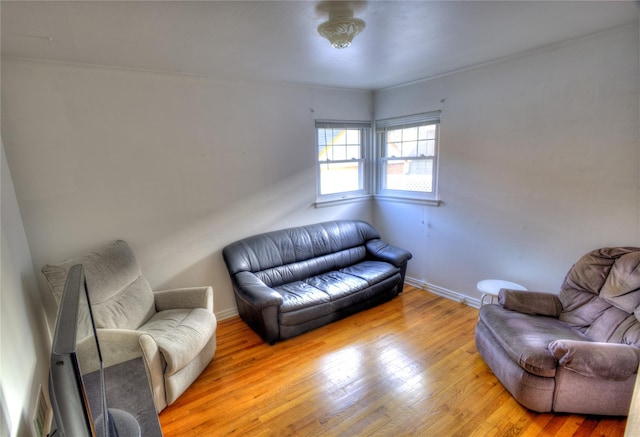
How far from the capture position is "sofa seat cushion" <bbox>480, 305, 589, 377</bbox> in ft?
6.44

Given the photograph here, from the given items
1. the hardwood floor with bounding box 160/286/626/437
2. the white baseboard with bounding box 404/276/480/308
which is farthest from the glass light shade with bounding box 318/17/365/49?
the white baseboard with bounding box 404/276/480/308

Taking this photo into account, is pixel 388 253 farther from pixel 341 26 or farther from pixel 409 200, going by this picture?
pixel 341 26

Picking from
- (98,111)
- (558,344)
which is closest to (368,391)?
(558,344)

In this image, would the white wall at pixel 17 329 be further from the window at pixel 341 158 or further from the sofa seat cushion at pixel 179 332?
the window at pixel 341 158

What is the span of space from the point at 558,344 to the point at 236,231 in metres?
2.90

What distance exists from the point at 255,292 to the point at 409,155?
2.56m

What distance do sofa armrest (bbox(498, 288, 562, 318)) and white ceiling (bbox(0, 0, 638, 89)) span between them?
2002mm

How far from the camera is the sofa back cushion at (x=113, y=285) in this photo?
2182 millimetres

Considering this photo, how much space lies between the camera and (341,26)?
5.96ft

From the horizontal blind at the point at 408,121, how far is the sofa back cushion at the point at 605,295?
A: 2.02 metres

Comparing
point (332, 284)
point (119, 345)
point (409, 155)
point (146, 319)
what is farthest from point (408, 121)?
point (119, 345)

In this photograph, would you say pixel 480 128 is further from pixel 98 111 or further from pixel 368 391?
pixel 98 111

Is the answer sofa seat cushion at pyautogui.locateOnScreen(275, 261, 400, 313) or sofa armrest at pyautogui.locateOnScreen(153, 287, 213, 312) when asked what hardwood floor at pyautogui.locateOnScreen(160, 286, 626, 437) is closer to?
sofa seat cushion at pyautogui.locateOnScreen(275, 261, 400, 313)

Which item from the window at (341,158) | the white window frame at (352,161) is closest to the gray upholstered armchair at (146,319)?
the white window frame at (352,161)
